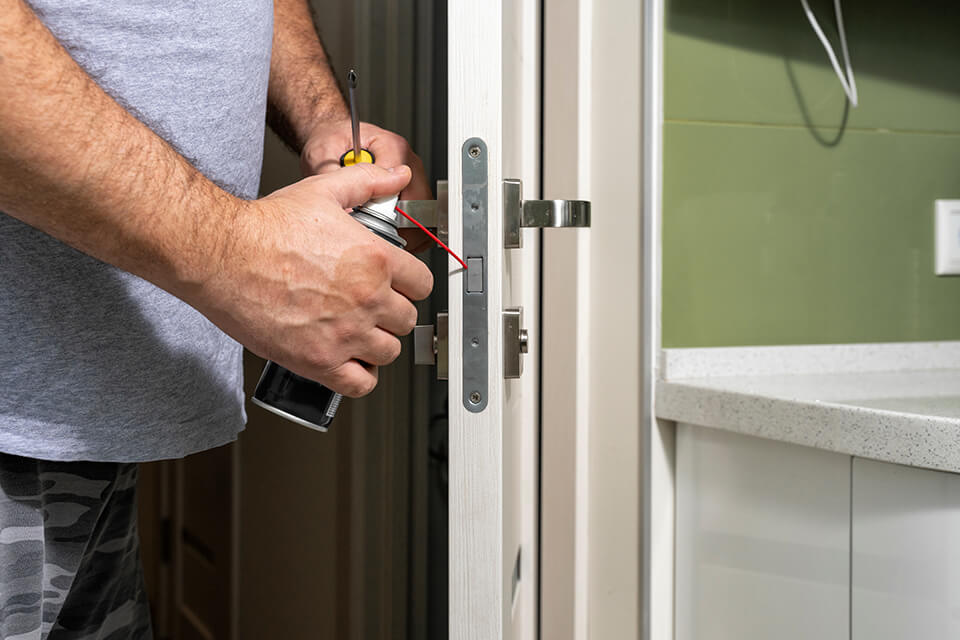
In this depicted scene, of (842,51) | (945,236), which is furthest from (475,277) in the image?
(945,236)

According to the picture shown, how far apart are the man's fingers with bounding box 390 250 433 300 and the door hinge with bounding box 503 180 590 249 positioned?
7 cm

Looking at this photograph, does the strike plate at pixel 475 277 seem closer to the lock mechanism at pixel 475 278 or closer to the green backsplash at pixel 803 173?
the lock mechanism at pixel 475 278

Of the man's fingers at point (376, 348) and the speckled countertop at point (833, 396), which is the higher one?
the man's fingers at point (376, 348)

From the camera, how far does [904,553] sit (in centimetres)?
79

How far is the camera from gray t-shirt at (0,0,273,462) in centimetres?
57

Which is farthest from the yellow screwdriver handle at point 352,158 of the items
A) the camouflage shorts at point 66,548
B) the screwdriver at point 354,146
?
the camouflage shorts at point 66,548

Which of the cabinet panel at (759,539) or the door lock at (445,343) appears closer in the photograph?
the door lock at (445,343)

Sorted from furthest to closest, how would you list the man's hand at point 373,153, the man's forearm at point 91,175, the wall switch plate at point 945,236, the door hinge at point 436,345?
the wall switch plate at point 945,236 < the man's hand at point 373,153 < the door hinge at point 436,345 < the man's forearm at point 91,175

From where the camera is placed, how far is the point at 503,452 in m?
0.56

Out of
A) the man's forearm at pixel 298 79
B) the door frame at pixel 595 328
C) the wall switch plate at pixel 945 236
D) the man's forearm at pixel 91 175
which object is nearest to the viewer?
the man's forearm at pixel 91 175

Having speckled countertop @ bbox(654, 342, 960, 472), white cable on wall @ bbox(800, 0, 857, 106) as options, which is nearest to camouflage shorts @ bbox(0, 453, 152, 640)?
speckled countertop @ bbox(654, 342, 960, 472)

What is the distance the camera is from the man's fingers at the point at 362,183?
21.8 inches

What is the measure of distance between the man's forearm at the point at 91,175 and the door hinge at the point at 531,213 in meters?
0.18

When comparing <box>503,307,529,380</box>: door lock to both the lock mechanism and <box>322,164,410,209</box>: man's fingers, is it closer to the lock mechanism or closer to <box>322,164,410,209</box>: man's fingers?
the lock mechanism
